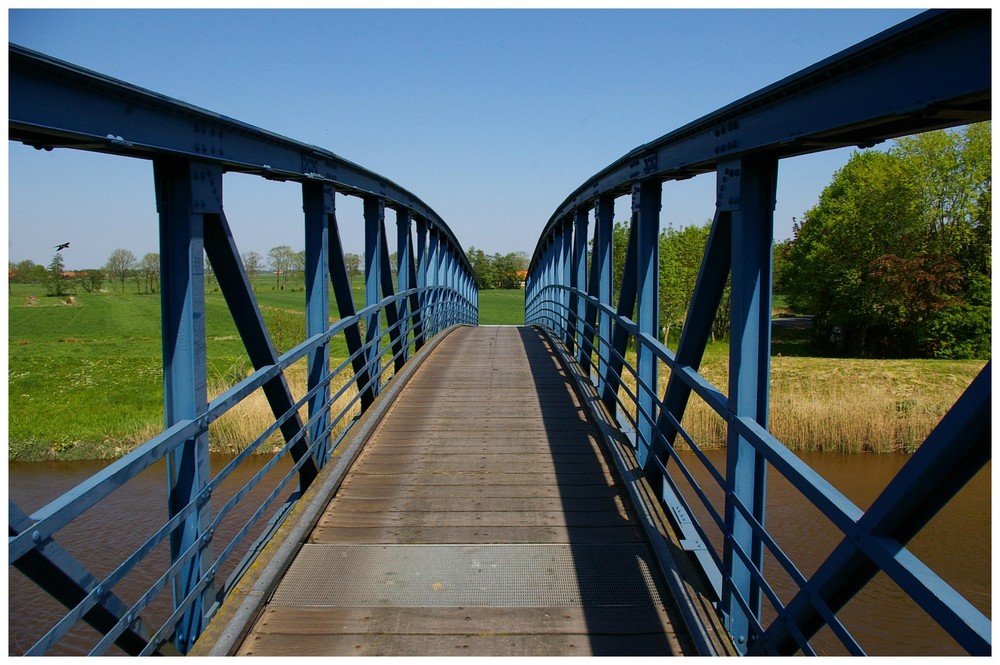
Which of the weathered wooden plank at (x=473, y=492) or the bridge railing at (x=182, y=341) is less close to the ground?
the bridge railing at (x=182, y=341)

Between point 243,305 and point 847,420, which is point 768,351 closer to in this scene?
point 243,305

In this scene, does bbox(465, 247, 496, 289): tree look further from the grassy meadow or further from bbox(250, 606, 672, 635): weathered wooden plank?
bbox(250, 606, 672, 635): weathered wooden plank

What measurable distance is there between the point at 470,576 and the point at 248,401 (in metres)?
12.8

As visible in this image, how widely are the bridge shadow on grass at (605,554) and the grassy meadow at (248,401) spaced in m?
9.26

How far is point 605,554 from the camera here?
421 cm

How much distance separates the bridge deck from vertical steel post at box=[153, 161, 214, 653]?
401 millimetres

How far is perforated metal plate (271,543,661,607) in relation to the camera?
3715 millimetres

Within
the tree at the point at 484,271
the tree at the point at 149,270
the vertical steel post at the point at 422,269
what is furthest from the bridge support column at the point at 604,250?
the tree at the point at 484,271

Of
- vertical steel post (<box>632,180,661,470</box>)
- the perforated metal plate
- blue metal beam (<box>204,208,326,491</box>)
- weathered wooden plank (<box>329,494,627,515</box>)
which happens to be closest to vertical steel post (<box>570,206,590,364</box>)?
vertical steel post (<box>632,180,661,470</box>)

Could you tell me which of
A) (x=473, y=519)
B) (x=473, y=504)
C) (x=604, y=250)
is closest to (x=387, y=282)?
(x=604, y=250)

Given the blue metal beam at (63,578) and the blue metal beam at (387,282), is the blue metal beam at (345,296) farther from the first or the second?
the blue metal beam at (63,578)

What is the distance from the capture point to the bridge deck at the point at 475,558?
338 cm

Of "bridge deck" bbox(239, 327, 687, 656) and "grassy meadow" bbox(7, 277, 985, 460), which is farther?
"grassy meadow" bbox(7, 277, 985, 460)
